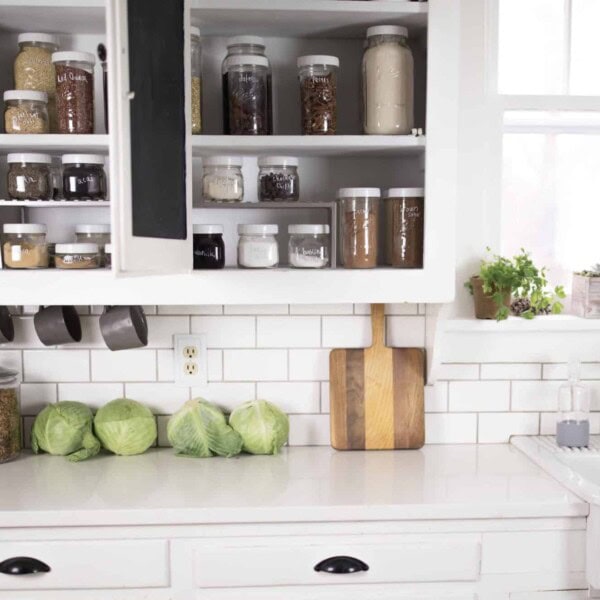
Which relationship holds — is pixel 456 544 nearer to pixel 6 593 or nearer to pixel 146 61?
pixel 6 593

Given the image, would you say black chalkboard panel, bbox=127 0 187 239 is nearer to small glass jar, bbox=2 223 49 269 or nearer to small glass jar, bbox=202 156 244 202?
small glass jar, bbox=202 156 244 202

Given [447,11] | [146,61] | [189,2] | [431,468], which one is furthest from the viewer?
[431,468]

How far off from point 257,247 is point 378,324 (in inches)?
18.9

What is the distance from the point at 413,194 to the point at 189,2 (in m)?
0.68

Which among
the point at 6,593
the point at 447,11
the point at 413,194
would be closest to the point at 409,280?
the point at 413,194

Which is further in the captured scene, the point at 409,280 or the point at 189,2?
the point at 409,280

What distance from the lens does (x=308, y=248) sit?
1.89 meters

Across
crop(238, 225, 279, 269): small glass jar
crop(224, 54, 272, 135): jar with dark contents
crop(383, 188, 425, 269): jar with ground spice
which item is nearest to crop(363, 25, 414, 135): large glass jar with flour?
crop(383, 188, 425, 269): jar with ground spice

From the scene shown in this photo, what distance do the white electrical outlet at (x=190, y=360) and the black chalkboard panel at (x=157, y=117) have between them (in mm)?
606

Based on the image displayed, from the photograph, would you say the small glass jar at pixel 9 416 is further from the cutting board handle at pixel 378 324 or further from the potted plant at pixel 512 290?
the potted plant at pixel 512 290

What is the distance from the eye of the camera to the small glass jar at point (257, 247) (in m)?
1.88

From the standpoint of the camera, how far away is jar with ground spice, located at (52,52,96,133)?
1803mm

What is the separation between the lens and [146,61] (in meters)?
1.43

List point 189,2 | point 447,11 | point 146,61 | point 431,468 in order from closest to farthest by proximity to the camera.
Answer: point 146,61
point 189,2
point 447,11
point 431,468
